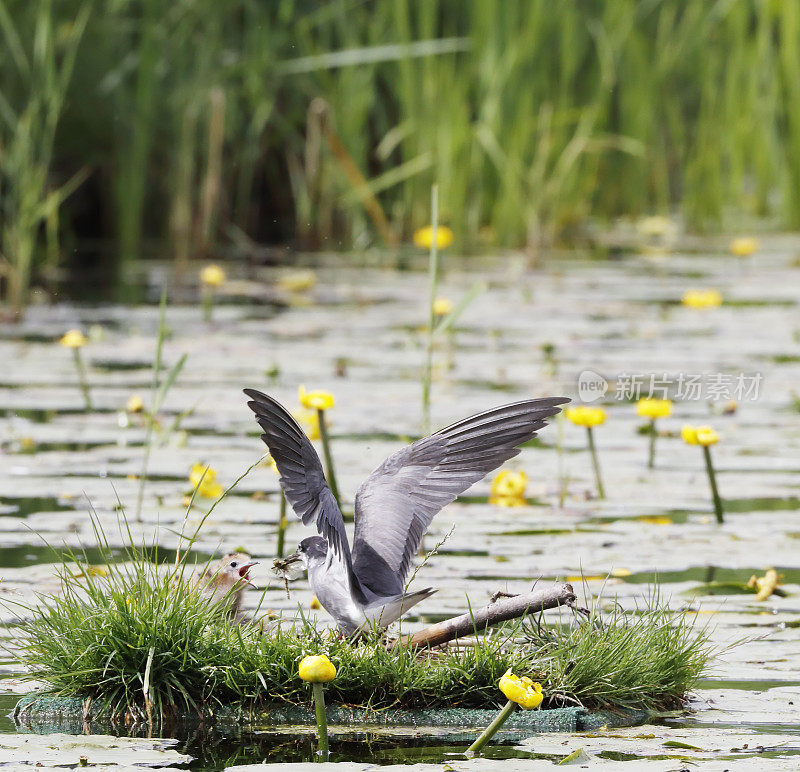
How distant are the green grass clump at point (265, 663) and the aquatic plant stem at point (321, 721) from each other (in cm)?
19

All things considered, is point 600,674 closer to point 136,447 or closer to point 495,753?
point 495,753

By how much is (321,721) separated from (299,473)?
1.64 feet

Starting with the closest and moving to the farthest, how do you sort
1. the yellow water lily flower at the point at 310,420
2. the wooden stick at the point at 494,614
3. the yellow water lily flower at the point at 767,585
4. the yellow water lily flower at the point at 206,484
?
the wooden stick at the point at 494,614
the yellow water lily flower at the point at 767,585
the yellow water lily flower at the point at 206,484
the yellow water lily flower at the point at 310,420

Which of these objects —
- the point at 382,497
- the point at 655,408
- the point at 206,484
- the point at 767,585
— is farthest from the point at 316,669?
the point at 655,408

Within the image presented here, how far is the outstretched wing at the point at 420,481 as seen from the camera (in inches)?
113

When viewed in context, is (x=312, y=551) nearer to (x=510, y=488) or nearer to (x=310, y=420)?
(x=510, y=488)

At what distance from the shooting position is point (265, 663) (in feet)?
8.77

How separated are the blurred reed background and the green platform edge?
5538 mm

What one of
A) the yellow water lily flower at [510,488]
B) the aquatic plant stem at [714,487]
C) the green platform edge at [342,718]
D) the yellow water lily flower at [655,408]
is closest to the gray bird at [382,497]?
the green platform edge at [342,718]

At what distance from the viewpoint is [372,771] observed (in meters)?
2.36

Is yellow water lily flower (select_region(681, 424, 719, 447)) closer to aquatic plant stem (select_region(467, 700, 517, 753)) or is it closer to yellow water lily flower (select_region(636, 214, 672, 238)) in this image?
aquatic plant stem (select_region(467, 700, 517, 753))

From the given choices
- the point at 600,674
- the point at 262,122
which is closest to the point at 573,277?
the point at 262,122

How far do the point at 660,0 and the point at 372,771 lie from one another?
890 centimetres

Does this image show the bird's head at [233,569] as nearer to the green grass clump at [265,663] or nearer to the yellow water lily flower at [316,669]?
the green grass clump at [265,663]
